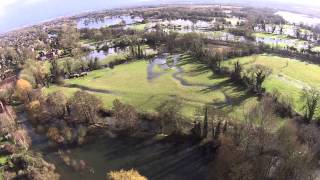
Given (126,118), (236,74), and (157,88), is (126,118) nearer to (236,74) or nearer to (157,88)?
(157,88)

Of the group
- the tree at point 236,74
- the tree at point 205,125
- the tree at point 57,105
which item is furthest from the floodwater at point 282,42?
the tree at point 57,105

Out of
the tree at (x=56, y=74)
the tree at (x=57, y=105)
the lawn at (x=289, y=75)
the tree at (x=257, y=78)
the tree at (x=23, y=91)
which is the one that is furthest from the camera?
the tree at (x=56, y=74)

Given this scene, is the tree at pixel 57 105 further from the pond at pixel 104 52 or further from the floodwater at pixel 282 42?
the floodwater at pixel 282 42

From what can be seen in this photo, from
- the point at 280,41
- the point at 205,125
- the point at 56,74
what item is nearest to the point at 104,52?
the point at 56,74

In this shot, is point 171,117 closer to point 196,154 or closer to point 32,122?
point 196,154

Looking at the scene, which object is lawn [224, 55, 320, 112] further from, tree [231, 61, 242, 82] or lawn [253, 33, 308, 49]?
lawn [253, 33, 308, 49]

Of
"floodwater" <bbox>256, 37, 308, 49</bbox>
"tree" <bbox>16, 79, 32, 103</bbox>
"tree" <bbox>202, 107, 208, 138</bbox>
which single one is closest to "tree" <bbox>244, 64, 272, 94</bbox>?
"tree" <bbox>202, 107, 208, 138</bbox>

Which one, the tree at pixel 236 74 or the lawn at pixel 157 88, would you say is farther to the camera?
the tree at pixel 236 74

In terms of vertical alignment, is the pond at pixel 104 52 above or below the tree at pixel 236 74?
above

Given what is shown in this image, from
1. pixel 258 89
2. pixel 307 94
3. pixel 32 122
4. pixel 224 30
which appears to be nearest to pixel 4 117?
pixel 32 122
